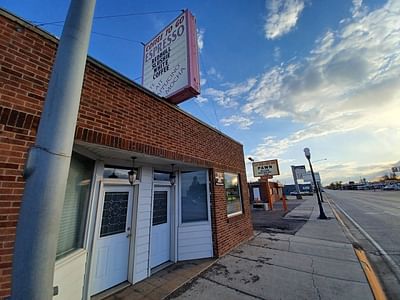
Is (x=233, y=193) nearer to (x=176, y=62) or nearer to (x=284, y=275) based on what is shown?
(x=284, y=275)

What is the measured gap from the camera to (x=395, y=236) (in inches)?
312

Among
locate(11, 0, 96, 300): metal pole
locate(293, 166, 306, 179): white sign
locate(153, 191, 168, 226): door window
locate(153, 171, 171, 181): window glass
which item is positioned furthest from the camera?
locate(293, 166, 306, 179): white sign

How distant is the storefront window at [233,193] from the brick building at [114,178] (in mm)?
55

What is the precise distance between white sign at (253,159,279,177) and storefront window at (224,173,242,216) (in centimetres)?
1437

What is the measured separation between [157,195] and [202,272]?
237 cm

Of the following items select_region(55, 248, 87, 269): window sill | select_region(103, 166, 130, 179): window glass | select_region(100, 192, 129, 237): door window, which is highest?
select_region(103, 166, 130, 179): window glass

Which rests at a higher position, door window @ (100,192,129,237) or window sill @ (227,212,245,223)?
door window @ (100,192,129,237)

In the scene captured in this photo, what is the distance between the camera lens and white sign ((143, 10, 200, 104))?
17.9 ft

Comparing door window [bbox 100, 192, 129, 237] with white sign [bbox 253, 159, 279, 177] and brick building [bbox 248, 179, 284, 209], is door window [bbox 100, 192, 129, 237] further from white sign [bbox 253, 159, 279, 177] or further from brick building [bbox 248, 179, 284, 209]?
white sign [bbox 253, 159, 279, 177]

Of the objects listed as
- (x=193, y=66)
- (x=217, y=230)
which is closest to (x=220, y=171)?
(x=217, y=230)

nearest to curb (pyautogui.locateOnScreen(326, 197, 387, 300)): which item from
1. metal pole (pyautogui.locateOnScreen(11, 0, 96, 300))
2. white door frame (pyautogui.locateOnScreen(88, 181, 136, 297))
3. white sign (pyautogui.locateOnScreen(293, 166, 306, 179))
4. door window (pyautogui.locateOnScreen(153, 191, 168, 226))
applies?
door window (pyautogui.locateOnScreen(153, 191, 168, 226))

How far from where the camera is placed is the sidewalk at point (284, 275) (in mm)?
3881

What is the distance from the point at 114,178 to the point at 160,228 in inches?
83.6

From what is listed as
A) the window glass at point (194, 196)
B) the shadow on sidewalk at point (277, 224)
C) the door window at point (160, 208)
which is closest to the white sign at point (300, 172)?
the shadow on sidewalk at point (277, 224)
